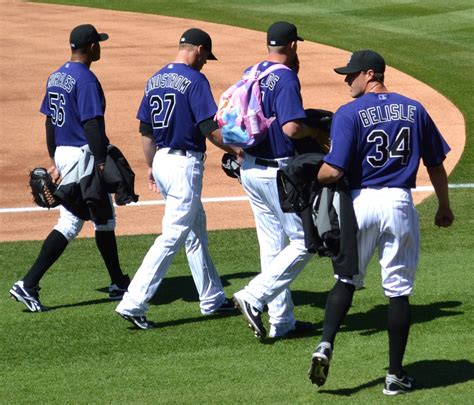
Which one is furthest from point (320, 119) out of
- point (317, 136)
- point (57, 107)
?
point (57, 107)

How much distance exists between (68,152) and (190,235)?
1239 mm

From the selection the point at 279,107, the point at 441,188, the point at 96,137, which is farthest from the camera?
the point at 96,137

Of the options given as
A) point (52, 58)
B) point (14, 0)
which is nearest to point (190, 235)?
point (52, 58)

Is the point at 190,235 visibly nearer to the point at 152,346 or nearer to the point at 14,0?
the point at 152,346

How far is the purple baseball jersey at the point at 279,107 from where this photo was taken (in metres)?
7.97

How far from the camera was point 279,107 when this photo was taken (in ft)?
26.3

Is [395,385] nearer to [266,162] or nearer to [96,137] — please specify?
[266,162]

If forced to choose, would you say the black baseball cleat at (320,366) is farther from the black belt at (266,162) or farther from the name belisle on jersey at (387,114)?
the black belt at (266,162)

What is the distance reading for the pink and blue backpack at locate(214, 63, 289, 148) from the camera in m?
8.11

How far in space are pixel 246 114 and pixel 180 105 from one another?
0.75 meters

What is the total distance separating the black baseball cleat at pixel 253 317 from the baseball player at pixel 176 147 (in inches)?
33.0

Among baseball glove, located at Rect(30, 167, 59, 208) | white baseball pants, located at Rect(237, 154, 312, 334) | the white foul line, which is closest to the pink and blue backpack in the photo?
white baseball pants, located at Rect(237, 154, 312, 334)

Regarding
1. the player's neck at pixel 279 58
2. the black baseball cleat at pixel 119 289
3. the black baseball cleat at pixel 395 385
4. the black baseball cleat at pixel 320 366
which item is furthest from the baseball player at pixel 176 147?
the black baseball cleat at pixel 395 385

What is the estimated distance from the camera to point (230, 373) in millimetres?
7531
